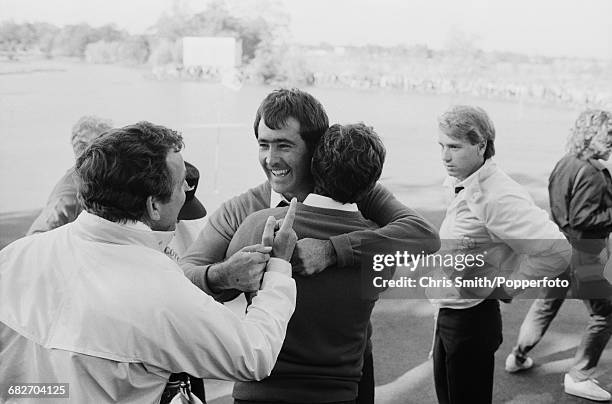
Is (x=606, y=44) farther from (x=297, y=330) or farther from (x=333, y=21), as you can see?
(x=297, y=330)

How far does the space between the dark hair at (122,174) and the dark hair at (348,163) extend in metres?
0.38

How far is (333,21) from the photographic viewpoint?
2824 mm

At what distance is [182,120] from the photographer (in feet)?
9.24

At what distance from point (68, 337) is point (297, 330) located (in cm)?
49

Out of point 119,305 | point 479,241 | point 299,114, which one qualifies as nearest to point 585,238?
point 479,241

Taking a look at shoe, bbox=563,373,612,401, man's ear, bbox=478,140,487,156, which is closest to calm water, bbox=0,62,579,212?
man's ear, bbox=478,140,487,156

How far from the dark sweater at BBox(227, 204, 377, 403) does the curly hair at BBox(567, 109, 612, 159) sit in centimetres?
Answer: 168

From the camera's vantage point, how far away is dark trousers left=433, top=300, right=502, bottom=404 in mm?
2188

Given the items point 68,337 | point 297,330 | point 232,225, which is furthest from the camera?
point 232,225

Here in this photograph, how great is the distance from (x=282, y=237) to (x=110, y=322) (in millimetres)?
381

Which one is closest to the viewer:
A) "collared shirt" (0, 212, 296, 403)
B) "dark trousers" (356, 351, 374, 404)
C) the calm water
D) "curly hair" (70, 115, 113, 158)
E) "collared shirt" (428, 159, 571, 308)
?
"collared shirt" (0, 212, 296, 403)

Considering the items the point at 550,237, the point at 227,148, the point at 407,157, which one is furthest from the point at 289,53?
the point at 550,237

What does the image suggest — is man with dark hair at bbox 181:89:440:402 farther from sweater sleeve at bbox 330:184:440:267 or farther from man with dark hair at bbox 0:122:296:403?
man with dark hair at bbox 0:122:296:403

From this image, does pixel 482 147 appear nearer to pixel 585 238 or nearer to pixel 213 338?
pixel 585 238
